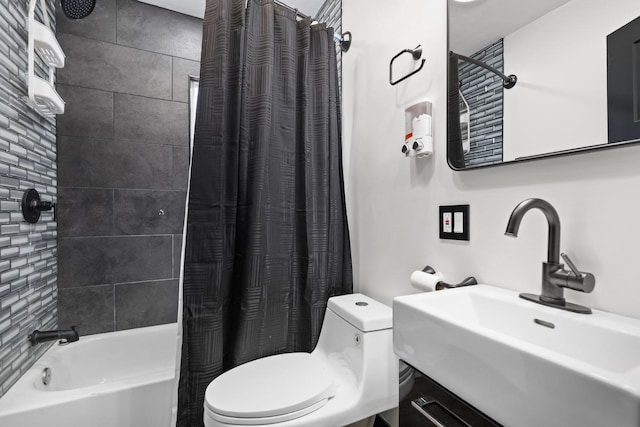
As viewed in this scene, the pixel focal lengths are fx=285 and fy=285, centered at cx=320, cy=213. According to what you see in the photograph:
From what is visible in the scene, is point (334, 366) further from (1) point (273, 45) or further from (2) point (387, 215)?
(1) point (273, 45)

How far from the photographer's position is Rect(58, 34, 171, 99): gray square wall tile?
69.0 inches

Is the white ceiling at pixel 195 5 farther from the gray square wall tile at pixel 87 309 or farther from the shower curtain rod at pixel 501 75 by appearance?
the gray square wall tile at pixel 87 309

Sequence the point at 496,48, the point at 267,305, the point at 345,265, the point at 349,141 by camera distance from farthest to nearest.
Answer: the point at 349,141
the point at 345,265
the point at 267,305
the point at 496,48

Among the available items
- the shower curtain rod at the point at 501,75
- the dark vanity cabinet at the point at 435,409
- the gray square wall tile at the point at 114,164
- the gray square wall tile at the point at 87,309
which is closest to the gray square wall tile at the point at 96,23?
the gray square wall tile at the point at 114,164

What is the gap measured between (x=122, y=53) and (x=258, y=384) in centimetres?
214

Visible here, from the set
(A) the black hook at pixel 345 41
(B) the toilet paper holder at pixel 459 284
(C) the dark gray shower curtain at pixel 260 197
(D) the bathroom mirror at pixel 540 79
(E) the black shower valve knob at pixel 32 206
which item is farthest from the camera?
(A) the black hook at pixel 345 41

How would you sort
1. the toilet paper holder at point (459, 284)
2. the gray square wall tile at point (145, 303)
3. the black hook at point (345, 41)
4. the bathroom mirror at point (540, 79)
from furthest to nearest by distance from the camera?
the gray square wall tile at point (145, 303)
the black hook at point (345, 41)
the toilet paper holder at point (459, 284)
the bathroom mirror at point (540, 79)

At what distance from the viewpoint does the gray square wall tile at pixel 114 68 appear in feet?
5.75

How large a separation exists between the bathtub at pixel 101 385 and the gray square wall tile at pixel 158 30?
190cm

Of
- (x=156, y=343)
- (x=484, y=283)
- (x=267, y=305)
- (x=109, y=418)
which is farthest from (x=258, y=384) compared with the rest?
(x=156, y=343)

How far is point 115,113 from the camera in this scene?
1836 mm

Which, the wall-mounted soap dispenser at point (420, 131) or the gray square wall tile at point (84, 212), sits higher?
the wall-mounted soap dispenser at point (420, 131)

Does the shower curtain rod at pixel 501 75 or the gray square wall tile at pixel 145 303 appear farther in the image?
the gray square wall tile at pixel 145 303

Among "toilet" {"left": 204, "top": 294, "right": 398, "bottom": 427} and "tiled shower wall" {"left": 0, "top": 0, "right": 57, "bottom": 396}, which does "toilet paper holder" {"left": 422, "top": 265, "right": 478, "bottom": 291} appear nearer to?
"toilet" {"left": 204, "top": 294, "right": 398, "bottom": 427}
